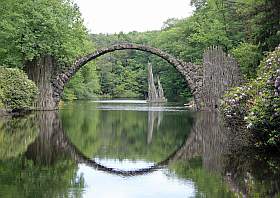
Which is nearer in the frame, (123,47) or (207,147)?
(207,147)

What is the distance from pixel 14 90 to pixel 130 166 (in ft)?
58.1

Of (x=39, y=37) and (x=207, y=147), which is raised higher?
(x=39, y=37)

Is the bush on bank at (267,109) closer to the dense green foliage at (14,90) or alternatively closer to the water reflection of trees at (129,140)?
the water reflection of trees at (129,140)

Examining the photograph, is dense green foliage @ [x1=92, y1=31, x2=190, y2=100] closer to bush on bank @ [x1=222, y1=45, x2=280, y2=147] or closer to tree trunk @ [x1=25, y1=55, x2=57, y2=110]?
tree trunk @ [x1=25, y1=55, x2=57, y2=110]

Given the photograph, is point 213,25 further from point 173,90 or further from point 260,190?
point 260,190

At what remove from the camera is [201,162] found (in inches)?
422

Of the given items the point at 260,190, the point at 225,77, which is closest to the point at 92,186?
Answer: the point at 260,190

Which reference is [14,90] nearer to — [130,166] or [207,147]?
[207,147]

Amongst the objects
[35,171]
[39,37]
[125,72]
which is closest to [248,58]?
[39,37]

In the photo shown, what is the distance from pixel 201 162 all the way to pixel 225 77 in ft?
62.8

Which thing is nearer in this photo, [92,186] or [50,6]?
[92,186]

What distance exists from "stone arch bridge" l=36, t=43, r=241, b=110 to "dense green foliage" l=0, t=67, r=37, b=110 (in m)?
3.96

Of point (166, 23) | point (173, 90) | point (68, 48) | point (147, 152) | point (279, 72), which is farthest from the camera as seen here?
point (166, 23)

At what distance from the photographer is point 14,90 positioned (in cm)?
2703
